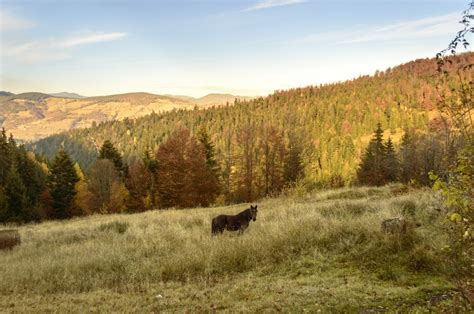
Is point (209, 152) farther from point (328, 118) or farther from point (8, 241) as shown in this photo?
point (328, 118)

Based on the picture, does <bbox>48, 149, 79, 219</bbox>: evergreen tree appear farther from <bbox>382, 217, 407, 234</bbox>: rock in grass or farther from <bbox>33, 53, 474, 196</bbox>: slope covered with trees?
<bbox>382, 217, 407, 234</bbox>: rock in grass

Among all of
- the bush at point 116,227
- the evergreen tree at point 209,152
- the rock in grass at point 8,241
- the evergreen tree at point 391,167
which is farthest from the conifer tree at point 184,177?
the evergreen tree at point 391,167

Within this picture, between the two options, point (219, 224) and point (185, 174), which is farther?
point (185, 174)

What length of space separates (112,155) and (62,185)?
9268mm

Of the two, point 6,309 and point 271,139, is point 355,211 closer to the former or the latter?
point 6,309

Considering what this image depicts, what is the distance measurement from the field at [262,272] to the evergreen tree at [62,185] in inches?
1517

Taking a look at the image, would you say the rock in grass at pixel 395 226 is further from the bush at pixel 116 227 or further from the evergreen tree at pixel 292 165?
the evergreen tree at pixel 292 165

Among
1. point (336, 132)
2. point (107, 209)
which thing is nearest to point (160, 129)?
point (336, 132)

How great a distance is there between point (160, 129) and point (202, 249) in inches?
6689

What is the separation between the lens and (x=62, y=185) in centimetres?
4891

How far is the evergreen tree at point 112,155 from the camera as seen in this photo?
180ft

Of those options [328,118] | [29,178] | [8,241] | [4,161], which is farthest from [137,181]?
[328,118]

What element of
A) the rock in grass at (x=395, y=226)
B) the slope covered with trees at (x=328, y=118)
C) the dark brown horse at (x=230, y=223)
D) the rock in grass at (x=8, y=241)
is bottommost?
the rock in grass at (x=8, y=241)

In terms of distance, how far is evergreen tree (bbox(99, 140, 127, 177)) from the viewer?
5494cm
